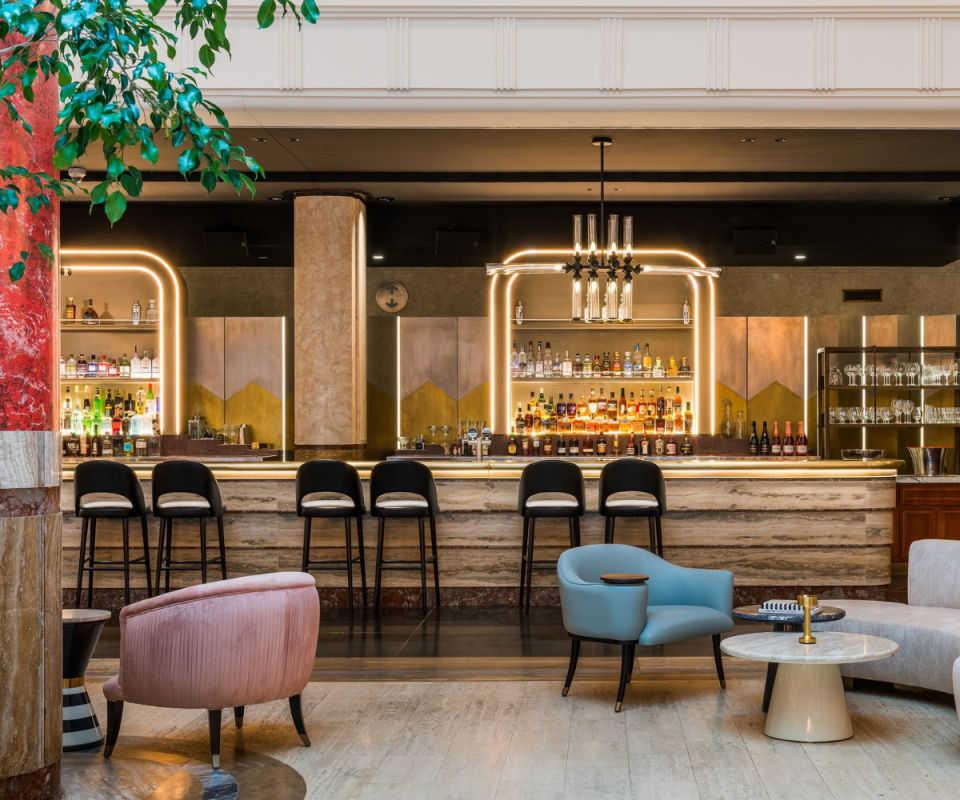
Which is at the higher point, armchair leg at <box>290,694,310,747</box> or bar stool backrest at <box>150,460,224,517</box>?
bar stool backrest at <box>150,460,224,517</box>

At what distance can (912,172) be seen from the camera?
8.15 m

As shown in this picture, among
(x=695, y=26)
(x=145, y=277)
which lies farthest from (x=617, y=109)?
(x=145, y=277)

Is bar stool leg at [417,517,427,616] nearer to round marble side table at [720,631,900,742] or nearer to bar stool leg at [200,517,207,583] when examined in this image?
bar stool leg at [200,517,207,583]

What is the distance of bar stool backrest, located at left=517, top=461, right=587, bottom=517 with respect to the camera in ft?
22.4

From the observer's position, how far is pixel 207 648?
376 cm

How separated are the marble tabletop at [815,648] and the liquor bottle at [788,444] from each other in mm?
5583

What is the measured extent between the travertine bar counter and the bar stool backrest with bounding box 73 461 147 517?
1.23 feet

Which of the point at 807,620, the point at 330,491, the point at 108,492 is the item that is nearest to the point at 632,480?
the point at 330,491

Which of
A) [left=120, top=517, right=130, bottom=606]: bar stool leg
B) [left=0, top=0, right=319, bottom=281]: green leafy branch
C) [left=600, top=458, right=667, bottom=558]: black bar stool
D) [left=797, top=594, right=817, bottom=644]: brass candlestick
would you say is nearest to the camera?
[left=0, top=0, right=319, bottom=281]: green leafy branch

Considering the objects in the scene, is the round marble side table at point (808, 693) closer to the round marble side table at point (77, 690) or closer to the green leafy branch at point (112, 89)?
the round marble side table at point (77, 690)

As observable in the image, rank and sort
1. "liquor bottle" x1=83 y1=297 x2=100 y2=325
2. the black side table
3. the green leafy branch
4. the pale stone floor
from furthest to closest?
"liquor bottle" x1=83 y1=297 x2=100 y2=325 → the black side table → the pale stone floor → the green leafy branch

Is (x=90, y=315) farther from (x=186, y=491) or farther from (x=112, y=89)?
(x=112, y=89)

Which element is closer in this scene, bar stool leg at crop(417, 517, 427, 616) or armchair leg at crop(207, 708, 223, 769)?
armchair leg at crop(207, 708, 223, 769)

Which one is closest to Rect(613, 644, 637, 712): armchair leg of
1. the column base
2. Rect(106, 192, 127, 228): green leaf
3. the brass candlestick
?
the brass candlestick
